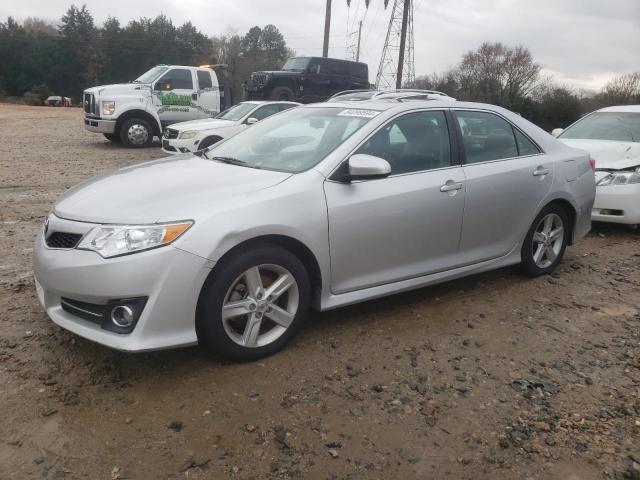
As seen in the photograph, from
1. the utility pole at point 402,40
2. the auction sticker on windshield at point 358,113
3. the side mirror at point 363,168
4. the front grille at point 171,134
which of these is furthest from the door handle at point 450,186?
the utility pole at point 402,40

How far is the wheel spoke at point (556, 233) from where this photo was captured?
16.3 feet

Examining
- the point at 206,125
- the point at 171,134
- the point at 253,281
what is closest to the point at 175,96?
the point at 171,134

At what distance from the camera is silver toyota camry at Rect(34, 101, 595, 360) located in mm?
2854

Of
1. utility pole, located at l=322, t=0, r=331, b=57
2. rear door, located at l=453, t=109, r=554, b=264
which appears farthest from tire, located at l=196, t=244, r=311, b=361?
utility pole, located at l=322, t=0, r=331, b=57

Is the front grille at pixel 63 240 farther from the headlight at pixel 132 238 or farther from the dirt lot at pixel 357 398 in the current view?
the dirt lot at pixel 357 398

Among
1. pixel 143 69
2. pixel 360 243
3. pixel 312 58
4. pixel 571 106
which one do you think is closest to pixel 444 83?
pixel 571 106

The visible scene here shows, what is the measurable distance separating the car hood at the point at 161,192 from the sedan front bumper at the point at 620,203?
496 cm

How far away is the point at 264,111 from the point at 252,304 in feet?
30.8

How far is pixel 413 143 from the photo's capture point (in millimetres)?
3975

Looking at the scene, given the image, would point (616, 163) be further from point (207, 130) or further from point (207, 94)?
point (207, 94)

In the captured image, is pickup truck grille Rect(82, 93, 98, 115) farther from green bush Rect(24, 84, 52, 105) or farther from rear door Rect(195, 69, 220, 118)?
green bush Rect(24, 84, 52, 105)

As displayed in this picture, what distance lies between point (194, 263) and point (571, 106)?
94.3 ft

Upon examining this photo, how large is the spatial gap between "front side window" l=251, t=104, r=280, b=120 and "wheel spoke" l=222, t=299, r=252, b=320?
909cm

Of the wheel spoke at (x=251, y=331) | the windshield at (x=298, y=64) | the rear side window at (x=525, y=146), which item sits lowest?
the wheel spoke at (x=251, y=331)
